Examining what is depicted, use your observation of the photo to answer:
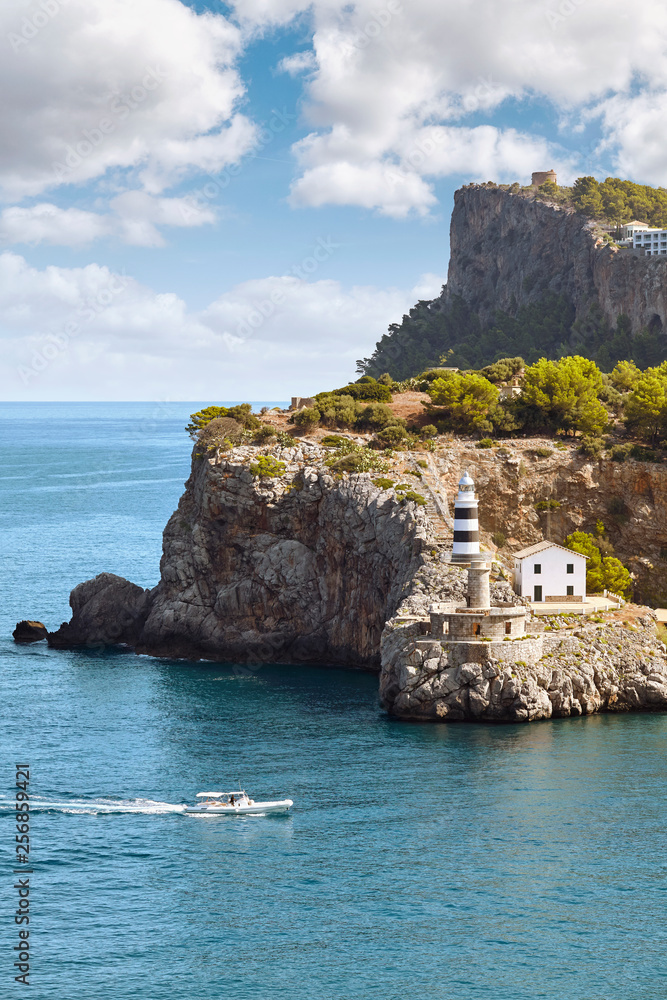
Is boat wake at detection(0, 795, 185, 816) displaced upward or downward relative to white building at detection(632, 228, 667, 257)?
downward

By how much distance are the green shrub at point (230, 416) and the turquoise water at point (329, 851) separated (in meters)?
23.0

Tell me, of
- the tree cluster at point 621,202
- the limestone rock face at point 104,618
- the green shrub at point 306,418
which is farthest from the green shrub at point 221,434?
the tree cluster at point 621,202

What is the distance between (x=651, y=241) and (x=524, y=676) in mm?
90342

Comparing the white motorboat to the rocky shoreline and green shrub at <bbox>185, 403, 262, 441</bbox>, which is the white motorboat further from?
green shrub at <bbox>185, 403, 262, 441</bbox>

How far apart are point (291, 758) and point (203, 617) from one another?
993 inches

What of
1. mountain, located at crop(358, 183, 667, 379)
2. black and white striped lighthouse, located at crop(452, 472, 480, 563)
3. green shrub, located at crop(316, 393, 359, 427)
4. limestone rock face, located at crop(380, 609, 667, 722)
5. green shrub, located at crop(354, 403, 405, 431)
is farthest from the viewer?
Answer: mountain, located at crop(358, 183, 667, 379)

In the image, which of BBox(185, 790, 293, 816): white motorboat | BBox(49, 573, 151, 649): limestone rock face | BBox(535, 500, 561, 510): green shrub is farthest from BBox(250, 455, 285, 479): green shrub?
BBox(185, 790, 293, 816): white motorboat

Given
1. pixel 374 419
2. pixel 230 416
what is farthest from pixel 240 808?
pixel 230 416

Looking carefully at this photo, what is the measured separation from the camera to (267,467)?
245 ft

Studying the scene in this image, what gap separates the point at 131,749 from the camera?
173 feet

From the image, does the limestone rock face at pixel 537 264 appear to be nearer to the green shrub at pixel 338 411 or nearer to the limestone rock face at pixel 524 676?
the green shrub at pixel 338 411

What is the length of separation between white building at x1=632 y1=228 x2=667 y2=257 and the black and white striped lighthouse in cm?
8046

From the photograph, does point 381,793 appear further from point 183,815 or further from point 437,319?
point 437,319

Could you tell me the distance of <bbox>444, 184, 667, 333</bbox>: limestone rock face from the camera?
428ft
